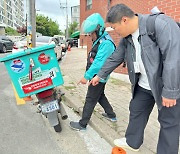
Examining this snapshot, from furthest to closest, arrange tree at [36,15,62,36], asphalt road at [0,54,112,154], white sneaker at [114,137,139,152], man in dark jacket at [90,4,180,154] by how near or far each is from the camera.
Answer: tree at [36,15,62,36], asphalt road at [0,54,112,154], white sneaker at [114,137,139,152], man in dark jacket at [90,4,180,154]

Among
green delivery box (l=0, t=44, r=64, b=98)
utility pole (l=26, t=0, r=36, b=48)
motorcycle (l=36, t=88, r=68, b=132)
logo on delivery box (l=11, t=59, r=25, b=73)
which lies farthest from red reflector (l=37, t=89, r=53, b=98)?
utility pole (l=26, t=0, r=36, b=48)

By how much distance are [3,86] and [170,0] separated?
506cm

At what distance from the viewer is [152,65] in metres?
2.10

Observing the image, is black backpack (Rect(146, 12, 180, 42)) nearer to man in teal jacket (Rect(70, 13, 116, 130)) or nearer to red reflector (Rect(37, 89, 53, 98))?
man in teal jacket (Rect(70, 13, 116, 130))

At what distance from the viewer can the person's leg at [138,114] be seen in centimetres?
256

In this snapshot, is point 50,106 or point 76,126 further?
point 76,126

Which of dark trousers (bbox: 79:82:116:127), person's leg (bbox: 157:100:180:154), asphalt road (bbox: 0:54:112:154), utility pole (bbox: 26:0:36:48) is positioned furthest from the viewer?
utility pole (bbox: 26:0:36:48)

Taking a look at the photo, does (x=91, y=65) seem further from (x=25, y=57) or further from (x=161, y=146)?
(x=161, y=146)

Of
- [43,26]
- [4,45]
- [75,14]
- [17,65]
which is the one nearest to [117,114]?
[17,65]

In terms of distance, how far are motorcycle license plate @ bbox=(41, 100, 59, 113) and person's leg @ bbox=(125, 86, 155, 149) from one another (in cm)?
117

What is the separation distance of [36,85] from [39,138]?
2.72ft

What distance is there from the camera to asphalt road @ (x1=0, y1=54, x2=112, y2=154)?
2988mm

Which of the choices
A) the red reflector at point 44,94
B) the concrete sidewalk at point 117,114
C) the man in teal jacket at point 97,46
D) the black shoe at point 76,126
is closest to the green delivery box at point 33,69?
the red reflector at point 44,94

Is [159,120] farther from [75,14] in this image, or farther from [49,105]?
[75,14]
